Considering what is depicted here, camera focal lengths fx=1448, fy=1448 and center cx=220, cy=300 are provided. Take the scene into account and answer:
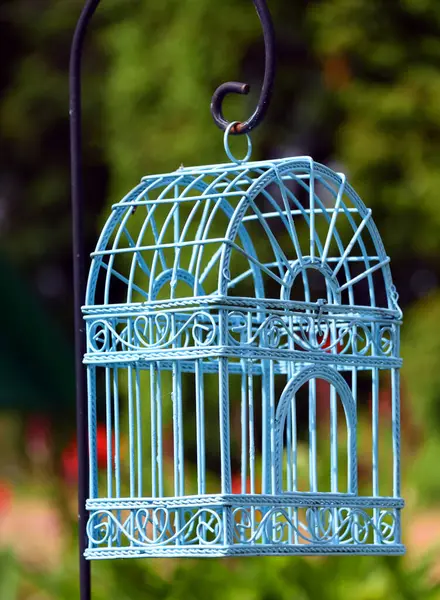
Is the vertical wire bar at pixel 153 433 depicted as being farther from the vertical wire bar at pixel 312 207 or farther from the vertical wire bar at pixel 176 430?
the vertical wire bar at pixel 312 207

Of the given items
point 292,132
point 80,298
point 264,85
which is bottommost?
point 80,298

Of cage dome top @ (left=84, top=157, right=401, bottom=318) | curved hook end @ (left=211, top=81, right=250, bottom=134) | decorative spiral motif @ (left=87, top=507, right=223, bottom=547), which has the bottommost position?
decorative spiral motif @ (left=87, top=507, right=223, bottom=547)

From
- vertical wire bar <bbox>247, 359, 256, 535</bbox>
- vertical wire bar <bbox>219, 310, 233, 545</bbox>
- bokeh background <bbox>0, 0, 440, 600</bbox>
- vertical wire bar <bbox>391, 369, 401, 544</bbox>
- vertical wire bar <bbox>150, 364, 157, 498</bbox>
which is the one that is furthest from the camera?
bokeh background <bbox>0, 0, 440, 600</bbox>

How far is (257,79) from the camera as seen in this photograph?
15.2 metres

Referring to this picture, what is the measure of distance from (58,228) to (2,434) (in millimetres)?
3118

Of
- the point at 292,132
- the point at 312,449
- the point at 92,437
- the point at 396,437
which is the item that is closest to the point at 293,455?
the point at 312,449

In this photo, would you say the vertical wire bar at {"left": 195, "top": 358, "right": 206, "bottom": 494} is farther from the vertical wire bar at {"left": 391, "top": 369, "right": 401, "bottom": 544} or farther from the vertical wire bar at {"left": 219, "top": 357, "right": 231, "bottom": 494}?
the vertical wire bar at {"left": 391, "top": 369, "right": 401, "bottom": 544}

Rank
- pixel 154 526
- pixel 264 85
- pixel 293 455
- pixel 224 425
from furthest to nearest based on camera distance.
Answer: pixel 293 455 < pixel 264 85 < pixel 154 526 < pixel 224 425

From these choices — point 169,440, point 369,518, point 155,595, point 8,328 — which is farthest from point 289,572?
point 169,440

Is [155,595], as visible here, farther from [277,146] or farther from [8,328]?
[277,146]

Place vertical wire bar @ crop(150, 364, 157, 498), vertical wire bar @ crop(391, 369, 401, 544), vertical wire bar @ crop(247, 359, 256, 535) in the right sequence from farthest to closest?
vertical wire bar @ crop(391, 369, 401, 544)
vertical wire bar @ crop(150, 364, 157, 498)
vertical wire bar @ crop(247, 359, 256, 535)

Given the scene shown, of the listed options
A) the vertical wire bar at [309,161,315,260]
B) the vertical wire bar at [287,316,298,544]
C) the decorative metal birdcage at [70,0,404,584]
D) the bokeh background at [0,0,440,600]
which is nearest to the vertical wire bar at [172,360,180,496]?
the decorative metal birdcage at [70,0,404,584]

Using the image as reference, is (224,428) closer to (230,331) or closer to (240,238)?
(230,331)

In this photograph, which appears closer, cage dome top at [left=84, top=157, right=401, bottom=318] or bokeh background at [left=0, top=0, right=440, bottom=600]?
cage dome top at [left=84, top=157, right=401, bottom=318]
